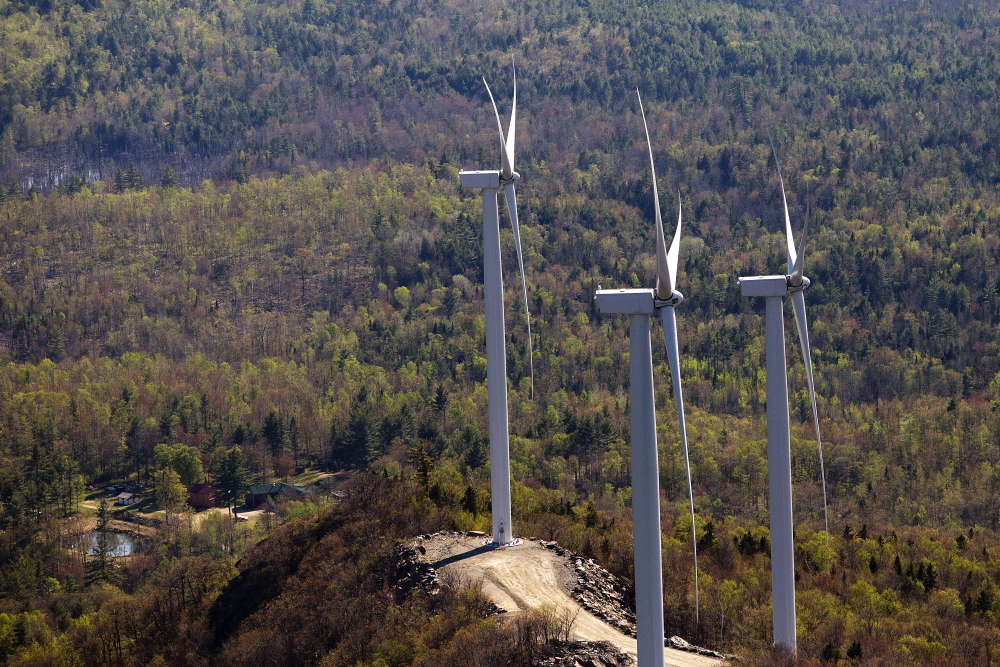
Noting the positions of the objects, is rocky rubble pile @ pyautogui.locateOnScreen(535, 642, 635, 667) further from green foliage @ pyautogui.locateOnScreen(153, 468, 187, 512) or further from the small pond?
green foliage @ pyautogui.locateOnScreen(153, 468, 187, 512)

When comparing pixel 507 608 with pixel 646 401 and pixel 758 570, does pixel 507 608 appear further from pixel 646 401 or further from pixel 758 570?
pixel 758 570

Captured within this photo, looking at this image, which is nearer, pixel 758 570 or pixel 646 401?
pixel 646 401

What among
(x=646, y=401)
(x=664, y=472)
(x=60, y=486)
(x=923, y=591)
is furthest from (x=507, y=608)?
(x=60, y=486)

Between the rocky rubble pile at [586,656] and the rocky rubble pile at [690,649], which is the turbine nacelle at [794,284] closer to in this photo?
the rocky rubble pile at [586,656]

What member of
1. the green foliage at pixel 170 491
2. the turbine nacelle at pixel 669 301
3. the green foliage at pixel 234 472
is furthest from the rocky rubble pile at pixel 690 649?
the green foliage at pixel 170 491

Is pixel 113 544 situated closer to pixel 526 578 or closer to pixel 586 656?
pixel 526 578

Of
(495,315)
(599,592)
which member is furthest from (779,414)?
(495,315)
